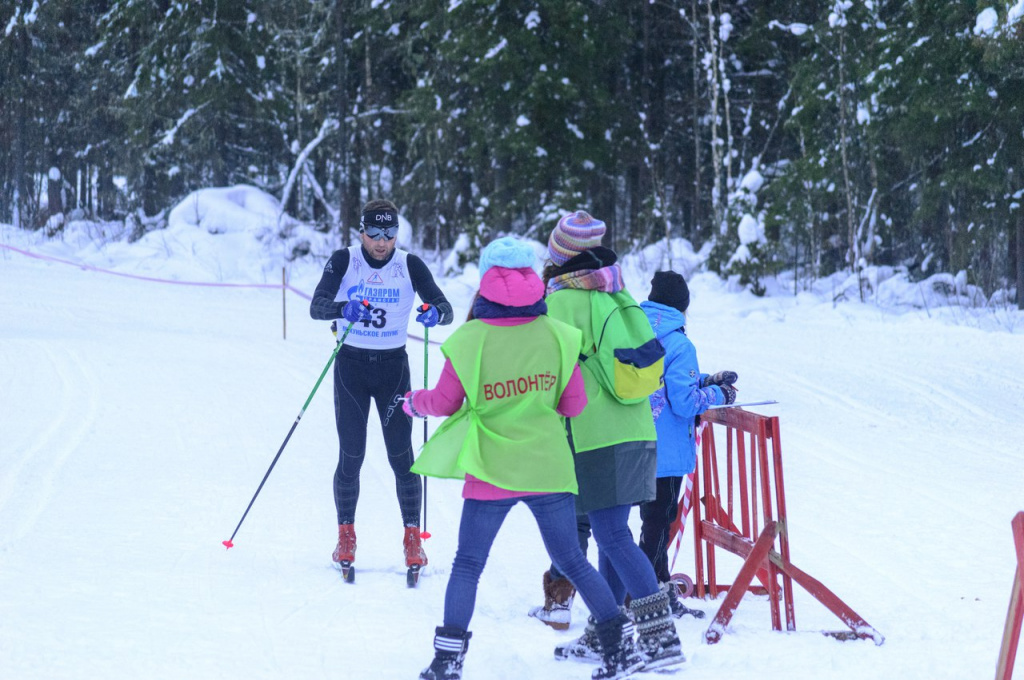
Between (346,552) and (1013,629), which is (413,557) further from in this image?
(1013,629)

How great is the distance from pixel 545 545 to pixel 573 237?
122cm

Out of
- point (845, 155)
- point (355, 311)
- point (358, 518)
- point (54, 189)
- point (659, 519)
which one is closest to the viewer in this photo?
point (659, 519)

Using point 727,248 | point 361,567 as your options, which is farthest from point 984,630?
point 727,248

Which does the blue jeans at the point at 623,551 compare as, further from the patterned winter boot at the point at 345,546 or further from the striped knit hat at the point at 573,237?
the patterned winter boot at the point at 345,546

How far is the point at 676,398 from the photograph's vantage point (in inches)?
185

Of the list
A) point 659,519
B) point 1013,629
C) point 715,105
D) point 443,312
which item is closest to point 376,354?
point 443,312

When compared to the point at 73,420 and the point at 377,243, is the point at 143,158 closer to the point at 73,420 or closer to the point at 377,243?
the point at 73,420

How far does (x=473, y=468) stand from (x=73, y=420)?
6979 millimetres

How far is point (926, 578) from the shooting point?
5473 mm

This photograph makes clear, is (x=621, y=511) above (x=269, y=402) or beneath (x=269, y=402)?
above

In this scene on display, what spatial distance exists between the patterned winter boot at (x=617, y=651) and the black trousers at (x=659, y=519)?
988 millimetres

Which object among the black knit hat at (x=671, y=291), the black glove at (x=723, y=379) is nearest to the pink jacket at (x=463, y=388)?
the black glove at (x=723, y=379)

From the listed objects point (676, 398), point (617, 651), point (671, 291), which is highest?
point (671, 291)

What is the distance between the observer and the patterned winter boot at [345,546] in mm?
5457
